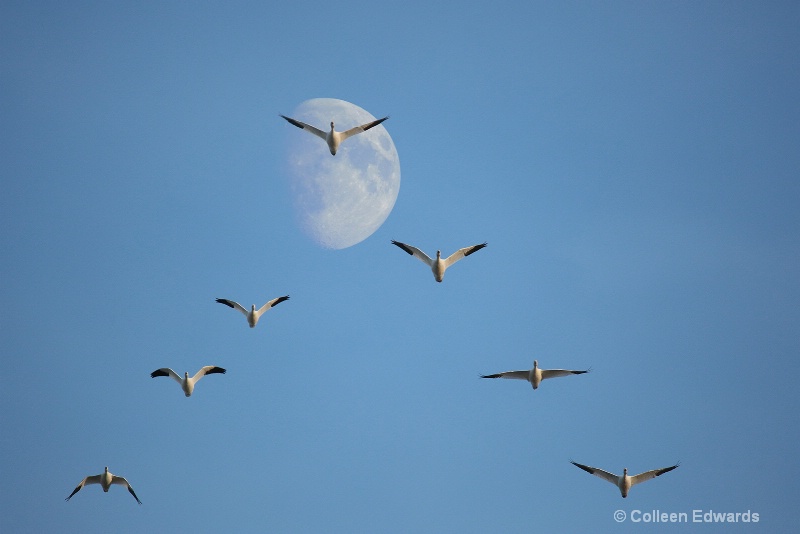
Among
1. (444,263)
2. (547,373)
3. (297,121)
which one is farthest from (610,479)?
(297,121)

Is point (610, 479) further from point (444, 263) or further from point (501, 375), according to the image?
point (444, 263)

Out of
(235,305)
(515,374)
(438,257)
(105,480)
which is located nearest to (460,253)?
(438,257)

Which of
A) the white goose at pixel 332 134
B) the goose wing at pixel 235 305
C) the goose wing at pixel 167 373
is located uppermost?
the white goose at pixel 332 134

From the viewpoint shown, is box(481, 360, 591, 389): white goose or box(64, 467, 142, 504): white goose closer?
box(481, 360, 591, 389): white goose

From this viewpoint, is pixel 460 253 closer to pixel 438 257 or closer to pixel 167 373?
pixel 438 257

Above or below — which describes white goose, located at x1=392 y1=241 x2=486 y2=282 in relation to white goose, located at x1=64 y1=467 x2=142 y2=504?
above

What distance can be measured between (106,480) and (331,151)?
15560 millimetres

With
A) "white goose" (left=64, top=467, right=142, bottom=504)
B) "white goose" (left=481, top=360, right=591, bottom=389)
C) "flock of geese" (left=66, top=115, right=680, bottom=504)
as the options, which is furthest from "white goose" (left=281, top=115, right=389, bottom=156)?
"white goose" (left=64, top=467, right=142, bottom=504)

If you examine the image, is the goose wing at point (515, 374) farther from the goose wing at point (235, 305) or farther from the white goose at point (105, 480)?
the white goose at point (105, 480)

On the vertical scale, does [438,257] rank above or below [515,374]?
above

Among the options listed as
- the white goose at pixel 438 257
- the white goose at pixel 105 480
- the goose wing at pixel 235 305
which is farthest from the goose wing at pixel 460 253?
the white goose at pixel 105 480

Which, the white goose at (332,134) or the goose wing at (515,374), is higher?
the white goose at (332,134)

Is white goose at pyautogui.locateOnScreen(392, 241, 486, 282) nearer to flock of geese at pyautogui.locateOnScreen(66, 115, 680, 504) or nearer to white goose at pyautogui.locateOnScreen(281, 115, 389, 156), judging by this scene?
flock of geese at pyautogui.locateOnScreen(66, 115, 680, 504)

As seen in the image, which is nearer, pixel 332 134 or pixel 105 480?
pixel 332 134
